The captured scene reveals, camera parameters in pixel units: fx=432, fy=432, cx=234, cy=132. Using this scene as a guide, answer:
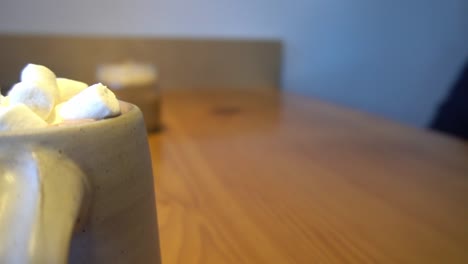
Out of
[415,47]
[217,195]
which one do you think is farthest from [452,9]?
[217,195]

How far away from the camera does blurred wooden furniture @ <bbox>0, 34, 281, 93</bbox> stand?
39.1 inches

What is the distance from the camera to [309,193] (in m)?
0.39

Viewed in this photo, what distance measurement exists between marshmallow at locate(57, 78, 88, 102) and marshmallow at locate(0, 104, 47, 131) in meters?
0.04

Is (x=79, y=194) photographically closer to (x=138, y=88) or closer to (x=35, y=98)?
(x=35, y=98)

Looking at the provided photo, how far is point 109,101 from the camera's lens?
181 millimetres

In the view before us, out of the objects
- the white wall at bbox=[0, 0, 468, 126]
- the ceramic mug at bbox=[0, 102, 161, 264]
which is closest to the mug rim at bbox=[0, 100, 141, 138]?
the ceramic mug at bbox=[0, 102, 161, 264]

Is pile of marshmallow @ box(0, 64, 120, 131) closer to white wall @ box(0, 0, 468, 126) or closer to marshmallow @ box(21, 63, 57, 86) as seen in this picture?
marshmallow @ box(21, 63, 57, 86)

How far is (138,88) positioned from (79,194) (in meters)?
0.45

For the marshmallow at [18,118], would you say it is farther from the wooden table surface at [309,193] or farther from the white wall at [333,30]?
the white wall at [333,30]

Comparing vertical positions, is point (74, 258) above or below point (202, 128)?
above

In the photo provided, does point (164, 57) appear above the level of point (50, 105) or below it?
below

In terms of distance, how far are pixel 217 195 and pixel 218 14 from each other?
2.89ft

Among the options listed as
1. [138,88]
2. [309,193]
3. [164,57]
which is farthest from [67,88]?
[164,57]

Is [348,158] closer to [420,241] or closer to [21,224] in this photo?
[420,241]
